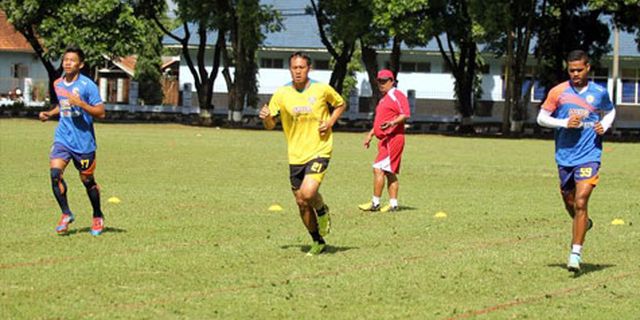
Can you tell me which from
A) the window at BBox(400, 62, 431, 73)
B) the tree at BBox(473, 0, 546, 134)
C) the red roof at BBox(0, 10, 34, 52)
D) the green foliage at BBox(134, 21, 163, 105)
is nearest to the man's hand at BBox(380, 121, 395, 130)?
the tree at BBox(473, 0, 546, 134)

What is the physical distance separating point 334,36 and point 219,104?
22138mm

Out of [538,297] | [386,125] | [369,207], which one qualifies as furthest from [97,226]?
[538,297]

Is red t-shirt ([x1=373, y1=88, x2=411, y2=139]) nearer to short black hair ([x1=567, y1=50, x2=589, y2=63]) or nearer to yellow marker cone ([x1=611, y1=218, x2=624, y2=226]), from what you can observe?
yellow marker cone ([x1=611, y1=218, x2=624, y2=226])

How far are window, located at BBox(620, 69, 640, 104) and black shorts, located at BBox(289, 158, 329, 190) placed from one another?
6061 centimetres

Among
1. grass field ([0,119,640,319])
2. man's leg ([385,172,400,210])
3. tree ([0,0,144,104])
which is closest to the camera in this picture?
grass field ([0,119,640,319])

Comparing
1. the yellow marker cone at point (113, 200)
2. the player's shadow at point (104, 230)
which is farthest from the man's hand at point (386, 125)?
the player's shadow at point (104, 230)

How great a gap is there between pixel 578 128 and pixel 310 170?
2.64 metres

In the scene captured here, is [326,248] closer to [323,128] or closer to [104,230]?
[323,128]

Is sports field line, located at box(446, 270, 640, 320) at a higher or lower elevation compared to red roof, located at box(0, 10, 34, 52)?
lower

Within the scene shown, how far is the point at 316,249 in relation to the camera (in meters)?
11.9

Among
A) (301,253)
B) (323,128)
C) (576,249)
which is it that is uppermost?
(323,128)

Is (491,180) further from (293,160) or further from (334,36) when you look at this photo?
(334,36)

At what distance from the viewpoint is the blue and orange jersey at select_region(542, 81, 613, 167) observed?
11.1m

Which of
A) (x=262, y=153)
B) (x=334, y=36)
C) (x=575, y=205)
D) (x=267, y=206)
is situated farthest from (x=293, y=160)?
(x=334, y=36)
